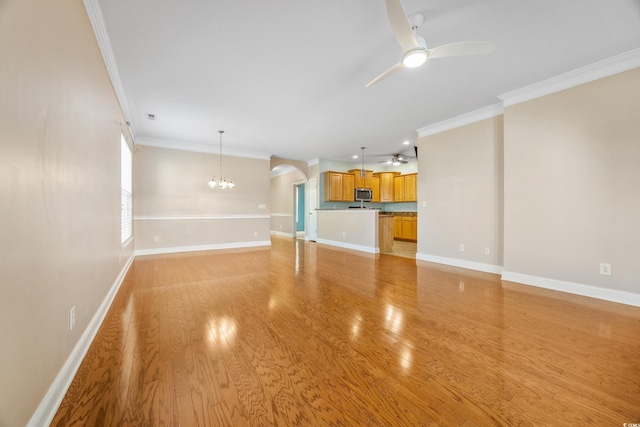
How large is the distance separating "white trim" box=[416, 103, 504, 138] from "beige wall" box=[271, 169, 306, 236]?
14.6ft

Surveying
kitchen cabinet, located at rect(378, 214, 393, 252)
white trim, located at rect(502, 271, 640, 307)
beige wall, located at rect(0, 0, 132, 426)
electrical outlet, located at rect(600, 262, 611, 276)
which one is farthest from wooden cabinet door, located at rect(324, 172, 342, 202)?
beige wall, located at rect(0, 0, 132, 426)

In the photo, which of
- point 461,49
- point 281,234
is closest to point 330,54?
point 461,49

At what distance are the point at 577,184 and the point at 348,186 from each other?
5.69m

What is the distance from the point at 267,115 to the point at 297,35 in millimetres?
2086

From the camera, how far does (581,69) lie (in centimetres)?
298

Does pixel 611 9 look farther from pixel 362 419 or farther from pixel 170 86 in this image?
pixel 170 86

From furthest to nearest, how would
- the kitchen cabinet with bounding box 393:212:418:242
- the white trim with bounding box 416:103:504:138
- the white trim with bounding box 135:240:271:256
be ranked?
the kitchen cabinet with bounding box 393:212:418:242
the white trim with bounding box 135:240:271:256
the white trim with bounding box 416:103:504:138

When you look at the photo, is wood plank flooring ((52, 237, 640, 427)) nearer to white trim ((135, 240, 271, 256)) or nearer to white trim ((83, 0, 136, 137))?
white trim ((83, 0, 136, 137))

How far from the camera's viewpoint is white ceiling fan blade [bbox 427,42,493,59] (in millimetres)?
2088

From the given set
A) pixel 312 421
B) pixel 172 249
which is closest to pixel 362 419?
pixel 312 421

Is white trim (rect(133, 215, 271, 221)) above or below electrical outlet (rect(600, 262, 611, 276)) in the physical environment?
above

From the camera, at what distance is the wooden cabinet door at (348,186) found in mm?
8203

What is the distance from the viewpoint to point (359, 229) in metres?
6.57

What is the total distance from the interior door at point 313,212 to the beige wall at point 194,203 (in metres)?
1.68
